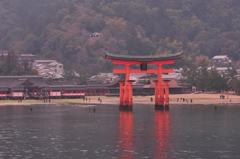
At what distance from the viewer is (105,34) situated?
171 meters

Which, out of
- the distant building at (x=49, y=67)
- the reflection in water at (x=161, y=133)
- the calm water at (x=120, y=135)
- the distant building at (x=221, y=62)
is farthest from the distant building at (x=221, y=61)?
the reflection in water at (x=161, y=133)

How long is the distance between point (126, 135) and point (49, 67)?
9976cm

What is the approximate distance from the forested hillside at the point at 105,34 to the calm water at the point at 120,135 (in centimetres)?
8320

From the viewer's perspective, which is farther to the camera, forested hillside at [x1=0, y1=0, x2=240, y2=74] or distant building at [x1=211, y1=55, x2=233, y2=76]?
forested hillside at [x1=0, y1=0, x2=240, y2=74]

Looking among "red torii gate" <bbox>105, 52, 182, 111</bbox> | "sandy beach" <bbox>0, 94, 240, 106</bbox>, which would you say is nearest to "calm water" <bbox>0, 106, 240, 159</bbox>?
"red torii gate" <bbox>105, 52, 182, 111</bbox>

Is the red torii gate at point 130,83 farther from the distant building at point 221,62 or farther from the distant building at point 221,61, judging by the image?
the distant building at point 221,61

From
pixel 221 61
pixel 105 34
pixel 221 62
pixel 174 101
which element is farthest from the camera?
pixel 105 34

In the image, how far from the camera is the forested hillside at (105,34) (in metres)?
163

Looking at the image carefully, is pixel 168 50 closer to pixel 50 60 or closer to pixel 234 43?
pixel 234 43

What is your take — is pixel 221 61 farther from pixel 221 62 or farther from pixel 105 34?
pixel 105 34

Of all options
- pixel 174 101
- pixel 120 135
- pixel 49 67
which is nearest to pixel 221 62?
pixel 49 67

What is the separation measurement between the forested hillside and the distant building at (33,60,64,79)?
10.3ft

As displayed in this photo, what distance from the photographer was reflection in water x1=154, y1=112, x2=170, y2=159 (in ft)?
127

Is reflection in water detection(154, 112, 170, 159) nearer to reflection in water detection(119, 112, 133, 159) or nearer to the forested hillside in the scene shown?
reflection in water detection(119, 112, 133, 159)
